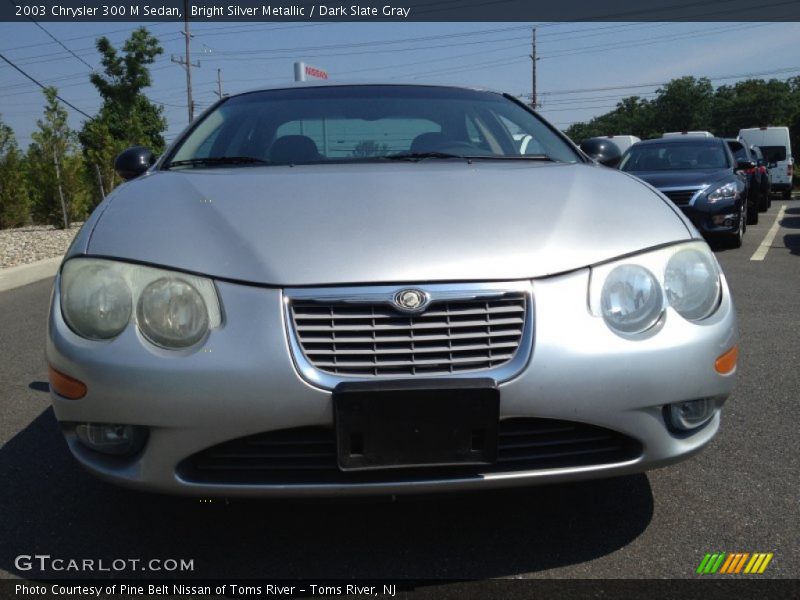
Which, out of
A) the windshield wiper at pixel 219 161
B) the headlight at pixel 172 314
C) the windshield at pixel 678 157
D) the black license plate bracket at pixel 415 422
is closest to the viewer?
the black license plate bracket at pixel 415 422

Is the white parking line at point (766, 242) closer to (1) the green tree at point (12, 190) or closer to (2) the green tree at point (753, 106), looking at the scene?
(1) the green tree at point (12, 190)

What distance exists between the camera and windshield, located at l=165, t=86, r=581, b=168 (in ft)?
10.1

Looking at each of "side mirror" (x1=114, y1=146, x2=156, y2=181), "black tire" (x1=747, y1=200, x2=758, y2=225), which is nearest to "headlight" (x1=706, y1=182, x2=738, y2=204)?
"black tire" (x1=747, y1=200, x2=758, y2=225)

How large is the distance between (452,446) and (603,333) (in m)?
0.45

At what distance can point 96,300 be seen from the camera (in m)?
2.04

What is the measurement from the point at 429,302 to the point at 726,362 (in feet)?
2.72

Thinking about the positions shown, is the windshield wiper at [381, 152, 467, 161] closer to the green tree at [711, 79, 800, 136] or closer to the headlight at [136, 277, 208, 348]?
the headlight at [136, 277, 208, 348]

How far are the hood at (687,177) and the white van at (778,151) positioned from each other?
1612 centimetres

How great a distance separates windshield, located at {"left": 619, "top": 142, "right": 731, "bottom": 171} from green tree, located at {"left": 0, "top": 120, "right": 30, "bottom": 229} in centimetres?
1304

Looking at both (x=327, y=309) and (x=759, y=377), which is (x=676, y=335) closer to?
(x=327, y=309)

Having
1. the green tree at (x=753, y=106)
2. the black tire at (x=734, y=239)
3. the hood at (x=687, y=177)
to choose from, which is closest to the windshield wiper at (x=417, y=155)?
the hood at (x=687, y=177)

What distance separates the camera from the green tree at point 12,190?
17.6 m

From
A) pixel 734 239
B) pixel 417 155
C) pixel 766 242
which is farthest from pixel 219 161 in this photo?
pixel 766 242

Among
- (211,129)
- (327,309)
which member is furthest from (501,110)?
(327,309)
